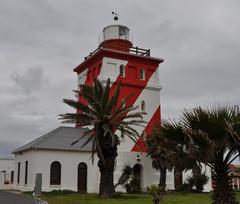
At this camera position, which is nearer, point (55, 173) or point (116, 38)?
point (55, 173)

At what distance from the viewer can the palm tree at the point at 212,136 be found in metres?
12.3

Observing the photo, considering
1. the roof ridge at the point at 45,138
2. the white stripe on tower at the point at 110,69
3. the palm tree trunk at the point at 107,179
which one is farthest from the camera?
the white stripe on tower at the point at 110,69

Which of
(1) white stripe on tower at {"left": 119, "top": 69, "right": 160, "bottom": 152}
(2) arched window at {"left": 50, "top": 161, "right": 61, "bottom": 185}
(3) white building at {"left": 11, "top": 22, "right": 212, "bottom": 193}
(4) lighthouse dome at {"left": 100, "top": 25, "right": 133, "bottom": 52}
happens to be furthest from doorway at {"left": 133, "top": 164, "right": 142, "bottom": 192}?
(4) lighthouse dome at {"left": 100, "top": 25, "right": 133, "bottom": 52}

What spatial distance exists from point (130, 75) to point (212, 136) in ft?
101

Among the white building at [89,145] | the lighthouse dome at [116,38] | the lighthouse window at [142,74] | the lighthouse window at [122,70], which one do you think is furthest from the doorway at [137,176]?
the lighthouse dome at [116,38]

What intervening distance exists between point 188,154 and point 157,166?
26.1 meters

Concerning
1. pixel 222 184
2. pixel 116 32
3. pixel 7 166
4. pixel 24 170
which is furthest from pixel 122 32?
pixel 222 184

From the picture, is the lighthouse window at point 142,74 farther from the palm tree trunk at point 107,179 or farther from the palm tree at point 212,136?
the palm tree at point 212,136

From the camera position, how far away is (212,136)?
12648 millimetres

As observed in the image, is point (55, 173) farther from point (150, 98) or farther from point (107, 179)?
point (150, 98)

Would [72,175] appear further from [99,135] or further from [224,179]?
[224,179]

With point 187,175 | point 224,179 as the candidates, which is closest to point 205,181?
point 187,175

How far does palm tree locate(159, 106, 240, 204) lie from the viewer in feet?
40.3

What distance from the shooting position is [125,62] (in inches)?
1692
